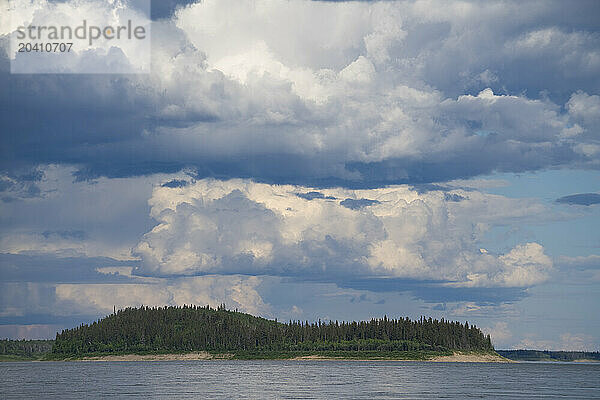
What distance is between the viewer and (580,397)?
14300 cm

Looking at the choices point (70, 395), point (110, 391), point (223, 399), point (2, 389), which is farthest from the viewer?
point (2, 389)

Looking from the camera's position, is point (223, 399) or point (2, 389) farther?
point (2, 389)

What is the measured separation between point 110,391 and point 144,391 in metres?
6.87

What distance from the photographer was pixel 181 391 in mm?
152750

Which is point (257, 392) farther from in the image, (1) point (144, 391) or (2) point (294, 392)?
(1) point (144, 391)

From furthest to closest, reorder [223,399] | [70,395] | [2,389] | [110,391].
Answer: [2,389]
[110,391]
[70,395]
[223,399]

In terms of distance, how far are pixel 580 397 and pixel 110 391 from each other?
9228 centimetres

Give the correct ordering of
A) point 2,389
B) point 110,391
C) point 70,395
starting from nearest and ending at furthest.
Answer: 1. point 70,395
2. point 110,391
3. point 2,389

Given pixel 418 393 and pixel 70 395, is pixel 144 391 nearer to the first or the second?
pixel 70 395

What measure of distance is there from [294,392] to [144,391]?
3097cm

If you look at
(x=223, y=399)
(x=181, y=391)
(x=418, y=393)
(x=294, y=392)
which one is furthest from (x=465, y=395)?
(x=181, y=391)

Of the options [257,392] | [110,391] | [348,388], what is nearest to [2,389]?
[110,391]

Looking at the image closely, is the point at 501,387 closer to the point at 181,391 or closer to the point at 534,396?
the point at 534,396

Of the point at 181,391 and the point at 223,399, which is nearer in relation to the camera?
the point at 223,399
